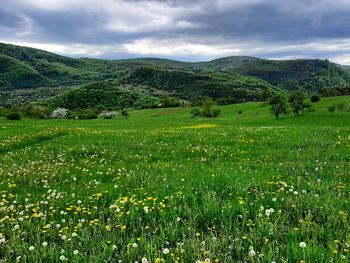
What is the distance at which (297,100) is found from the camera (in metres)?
80.4

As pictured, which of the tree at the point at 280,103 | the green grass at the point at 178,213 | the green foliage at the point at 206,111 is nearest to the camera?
the green grass at the point at 178,213

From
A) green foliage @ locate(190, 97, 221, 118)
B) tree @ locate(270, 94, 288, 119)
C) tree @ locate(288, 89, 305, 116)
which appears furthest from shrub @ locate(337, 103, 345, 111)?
green foliage @ locate(190, 97, 221, 118)

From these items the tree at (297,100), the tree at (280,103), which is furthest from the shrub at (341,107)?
the tree at (280,103)

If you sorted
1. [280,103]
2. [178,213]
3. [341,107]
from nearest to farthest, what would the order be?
[178,213] < [280,103] < [341,107]

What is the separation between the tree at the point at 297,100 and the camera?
79.1 m

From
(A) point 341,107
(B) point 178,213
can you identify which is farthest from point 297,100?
(B) point 178,213

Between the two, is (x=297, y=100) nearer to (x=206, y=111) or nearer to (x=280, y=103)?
(x=280, y=103)

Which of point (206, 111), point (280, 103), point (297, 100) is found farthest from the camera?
point (206, 111)

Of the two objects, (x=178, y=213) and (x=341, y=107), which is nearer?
(x=178, y=213)

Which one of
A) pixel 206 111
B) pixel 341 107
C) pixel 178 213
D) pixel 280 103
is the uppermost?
pixel 178 213

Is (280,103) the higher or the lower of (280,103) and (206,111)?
the higher

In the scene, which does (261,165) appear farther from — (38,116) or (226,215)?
(38,116)

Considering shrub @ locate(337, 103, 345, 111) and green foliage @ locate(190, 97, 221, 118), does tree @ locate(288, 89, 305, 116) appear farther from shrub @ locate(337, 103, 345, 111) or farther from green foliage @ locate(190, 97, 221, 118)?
green foliage @ locate(190, 97, 221, 118)

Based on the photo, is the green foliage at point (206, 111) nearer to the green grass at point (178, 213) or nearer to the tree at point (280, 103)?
the tree at point (280, 103)
